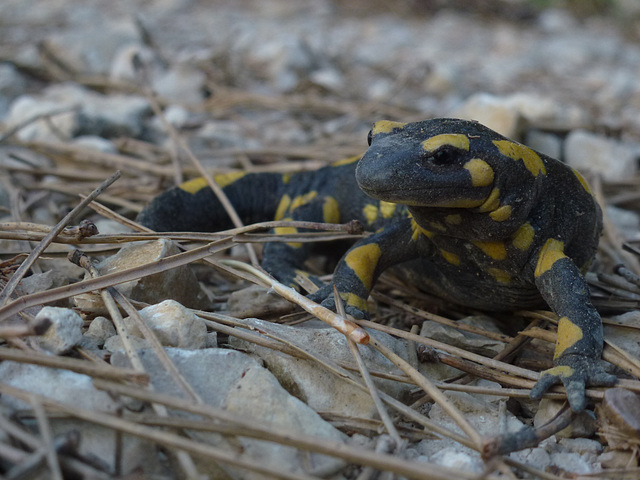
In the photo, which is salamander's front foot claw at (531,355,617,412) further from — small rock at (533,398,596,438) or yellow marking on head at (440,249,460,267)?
yellow marking on head at (440,249,460,267)

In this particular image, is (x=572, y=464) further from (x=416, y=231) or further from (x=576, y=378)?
(x=416, y=231)

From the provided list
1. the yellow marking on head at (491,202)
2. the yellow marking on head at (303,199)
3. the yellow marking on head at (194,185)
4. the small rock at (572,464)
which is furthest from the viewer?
the yellow marking on head at (303,199)

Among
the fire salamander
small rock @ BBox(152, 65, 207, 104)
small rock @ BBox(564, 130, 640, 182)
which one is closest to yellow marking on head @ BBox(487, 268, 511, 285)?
the fire salamander

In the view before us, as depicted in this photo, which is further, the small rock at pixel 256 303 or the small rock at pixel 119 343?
the small rock at pixel 256 303

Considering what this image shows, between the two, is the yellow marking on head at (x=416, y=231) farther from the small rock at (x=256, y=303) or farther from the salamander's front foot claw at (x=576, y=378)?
the salamander's front foot claw at (x=576, y=378)

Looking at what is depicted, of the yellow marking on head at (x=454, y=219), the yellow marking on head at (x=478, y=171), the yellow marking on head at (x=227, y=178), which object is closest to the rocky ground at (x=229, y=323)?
the yellow marking on head at (x=227, y=178)

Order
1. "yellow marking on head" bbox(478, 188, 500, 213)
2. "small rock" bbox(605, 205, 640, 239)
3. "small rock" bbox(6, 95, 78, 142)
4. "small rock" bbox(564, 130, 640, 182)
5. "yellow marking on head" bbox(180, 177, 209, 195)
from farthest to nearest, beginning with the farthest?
"small rock" bbox(564, 130, 640, 182) < "small rock" bbox(6, 95, 78, 142) < "small rock" bbox(605, 205, 640, 239) < "yellow marking on head" bbox(180, 177, 209, 195) < "yellow marking on head" bbox(478, 188, 500, 213)

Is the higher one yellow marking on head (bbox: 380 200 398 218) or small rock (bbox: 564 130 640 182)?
yellow marking on head (bbox: 380 200 398 218)
